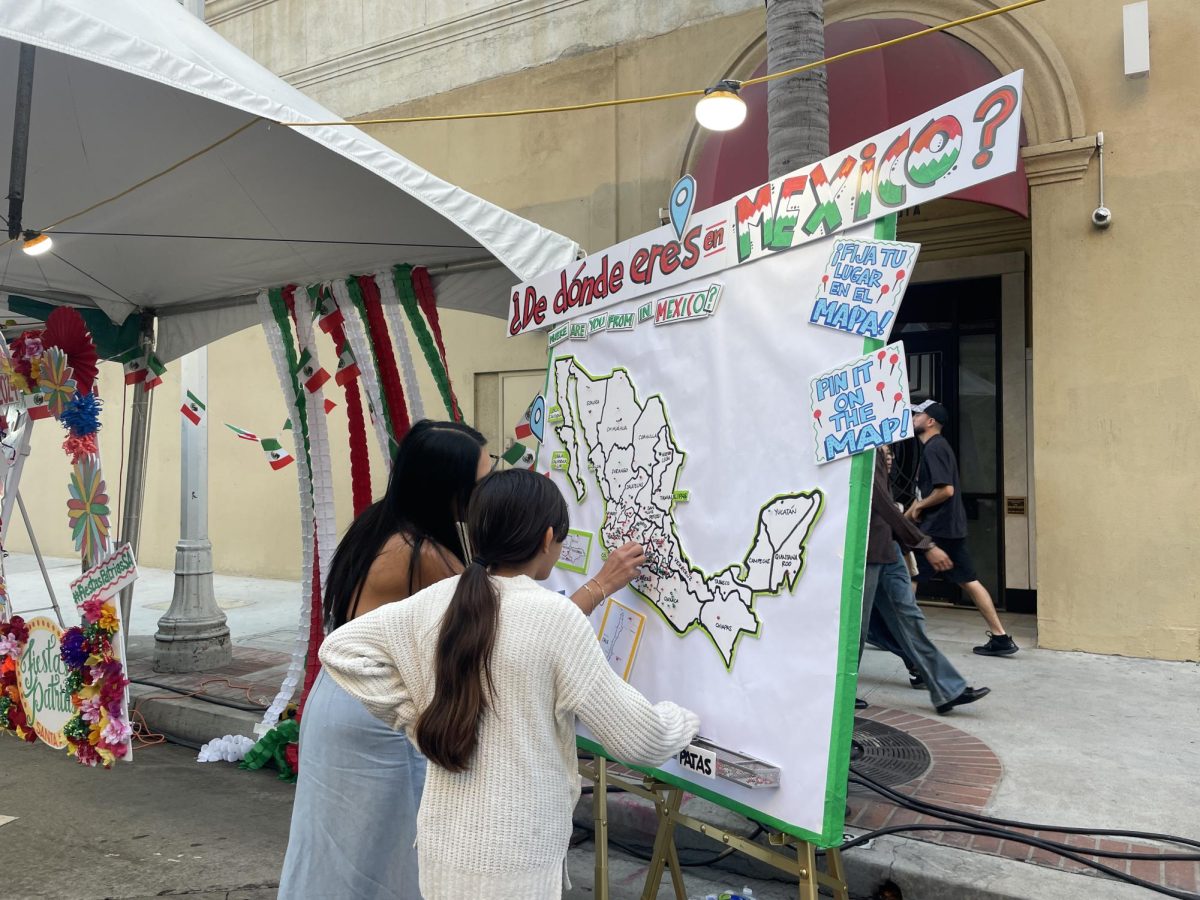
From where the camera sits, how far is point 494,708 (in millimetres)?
1875

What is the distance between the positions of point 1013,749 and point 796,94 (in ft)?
11.7

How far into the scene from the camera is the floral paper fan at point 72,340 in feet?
17.8

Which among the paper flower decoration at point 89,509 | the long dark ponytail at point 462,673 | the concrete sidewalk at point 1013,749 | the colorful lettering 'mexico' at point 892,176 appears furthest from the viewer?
the paper flower decoration at point 89,509

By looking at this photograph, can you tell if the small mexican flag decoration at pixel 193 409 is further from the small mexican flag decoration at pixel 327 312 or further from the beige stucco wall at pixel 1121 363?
the beige stucco wall at pixel 1121 363

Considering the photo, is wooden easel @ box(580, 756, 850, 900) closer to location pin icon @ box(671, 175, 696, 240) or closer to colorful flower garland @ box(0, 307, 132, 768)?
location pin icon @ box(671, 175, 696, 240)

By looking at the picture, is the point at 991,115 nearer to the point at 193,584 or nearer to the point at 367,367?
the point at 367,367

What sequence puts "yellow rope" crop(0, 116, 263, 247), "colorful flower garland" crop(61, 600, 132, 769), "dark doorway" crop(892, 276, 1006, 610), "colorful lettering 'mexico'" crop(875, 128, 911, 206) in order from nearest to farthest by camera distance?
"colorful lettering 'mexico'" crop(875, 128, 911, 206)
"yellow rope" crop(0, 116, 263, 247)
"colorful flower garland" crop(61, 600, 132, 769)
"dark doorway" crop(892, 276, 1006, 610)

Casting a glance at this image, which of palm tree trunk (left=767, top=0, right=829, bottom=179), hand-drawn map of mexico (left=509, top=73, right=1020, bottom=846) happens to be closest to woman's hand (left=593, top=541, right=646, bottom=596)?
hand-drawn map of mexico (left=509, top=73, right=1020, bottom=846)

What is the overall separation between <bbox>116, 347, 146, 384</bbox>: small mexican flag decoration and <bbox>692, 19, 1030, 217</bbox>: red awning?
14.4ft

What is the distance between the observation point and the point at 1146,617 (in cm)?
657

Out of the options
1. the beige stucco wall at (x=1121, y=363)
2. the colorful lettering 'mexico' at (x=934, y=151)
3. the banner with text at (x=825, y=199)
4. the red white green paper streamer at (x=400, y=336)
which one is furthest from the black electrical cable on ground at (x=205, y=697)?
the beige stucco wall at (x=1121, y=363)

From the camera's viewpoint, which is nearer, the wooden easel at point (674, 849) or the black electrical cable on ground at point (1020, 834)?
the wooden easel at point (674, 849)

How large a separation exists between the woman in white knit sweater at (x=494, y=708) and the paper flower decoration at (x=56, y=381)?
4.25 metres

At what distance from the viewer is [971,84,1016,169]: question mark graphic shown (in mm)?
2010
